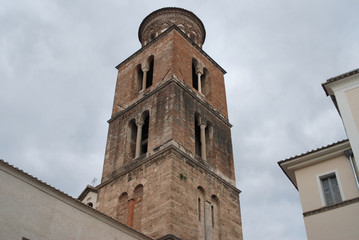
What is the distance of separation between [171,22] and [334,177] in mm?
21037

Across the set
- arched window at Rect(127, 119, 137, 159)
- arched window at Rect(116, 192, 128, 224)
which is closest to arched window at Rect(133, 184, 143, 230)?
arched window at Rect(116, 192, 128, 224)

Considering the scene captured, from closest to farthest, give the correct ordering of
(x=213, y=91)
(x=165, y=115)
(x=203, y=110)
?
(x=165, y=115), (x=203, y=110), (x=213, y=91)

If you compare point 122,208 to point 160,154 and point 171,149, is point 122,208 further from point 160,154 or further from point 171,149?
point 171,149

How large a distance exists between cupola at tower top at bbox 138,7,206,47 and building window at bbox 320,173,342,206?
2022 centimetres

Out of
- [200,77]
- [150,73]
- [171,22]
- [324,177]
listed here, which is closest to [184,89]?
[200,77]

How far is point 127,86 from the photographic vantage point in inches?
1106

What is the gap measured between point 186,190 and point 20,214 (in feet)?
31.0

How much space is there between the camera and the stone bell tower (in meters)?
19.9

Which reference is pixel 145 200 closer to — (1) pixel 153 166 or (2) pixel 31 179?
(1) pixel 153 166

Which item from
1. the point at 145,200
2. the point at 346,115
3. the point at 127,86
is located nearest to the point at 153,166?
the point at 145,200

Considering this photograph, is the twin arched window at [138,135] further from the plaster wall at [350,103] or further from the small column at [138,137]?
the plaster wall at [350,103]

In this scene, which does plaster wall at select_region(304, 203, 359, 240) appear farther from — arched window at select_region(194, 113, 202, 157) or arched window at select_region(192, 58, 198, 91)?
arched window at select_region(192, 58, 198, 91)

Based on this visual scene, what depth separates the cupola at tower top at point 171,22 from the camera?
3231 cm

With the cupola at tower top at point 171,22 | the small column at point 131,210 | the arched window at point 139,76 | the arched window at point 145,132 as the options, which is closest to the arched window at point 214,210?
the small column at point 131,210
